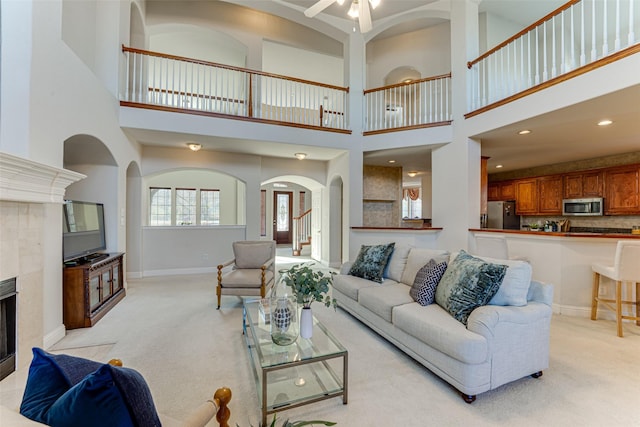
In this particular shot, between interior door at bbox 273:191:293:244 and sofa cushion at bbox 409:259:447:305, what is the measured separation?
27.7ft

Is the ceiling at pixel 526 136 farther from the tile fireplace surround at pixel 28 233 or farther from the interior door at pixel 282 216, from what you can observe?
the interior door at pixel 282 216

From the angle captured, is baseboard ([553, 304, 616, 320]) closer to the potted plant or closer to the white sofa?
the white sofa

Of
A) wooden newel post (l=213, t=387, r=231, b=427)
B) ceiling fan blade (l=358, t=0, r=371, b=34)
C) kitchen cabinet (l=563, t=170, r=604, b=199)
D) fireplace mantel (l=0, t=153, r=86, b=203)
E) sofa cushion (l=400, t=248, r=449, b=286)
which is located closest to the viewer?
wooden newel post (l=213, t=387, r=231, b=427)

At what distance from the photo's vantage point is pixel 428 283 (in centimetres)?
253

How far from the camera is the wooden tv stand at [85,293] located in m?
3.03

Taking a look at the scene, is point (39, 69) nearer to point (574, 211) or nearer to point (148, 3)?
point (148, 3)

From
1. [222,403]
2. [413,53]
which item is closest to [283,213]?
[413,53]

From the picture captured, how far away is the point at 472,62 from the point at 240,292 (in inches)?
197

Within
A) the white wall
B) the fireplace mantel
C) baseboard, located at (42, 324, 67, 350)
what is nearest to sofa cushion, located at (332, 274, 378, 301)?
baseboard, located at (42, 324, 67, 350)

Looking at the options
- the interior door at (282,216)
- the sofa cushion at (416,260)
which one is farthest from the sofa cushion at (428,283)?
the interior door at (282,216)

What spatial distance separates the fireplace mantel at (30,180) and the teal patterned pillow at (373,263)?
3.15m

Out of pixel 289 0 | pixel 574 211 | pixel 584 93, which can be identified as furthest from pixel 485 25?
pixel 574 211

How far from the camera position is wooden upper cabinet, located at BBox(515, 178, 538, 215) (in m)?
6.84

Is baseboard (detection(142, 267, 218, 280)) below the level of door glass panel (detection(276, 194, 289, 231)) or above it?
below
